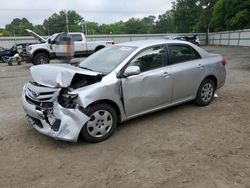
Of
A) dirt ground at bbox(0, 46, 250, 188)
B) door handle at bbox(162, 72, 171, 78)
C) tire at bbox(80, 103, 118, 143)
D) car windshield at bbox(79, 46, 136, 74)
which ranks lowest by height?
dirt ground at bbox(0, 46, 250, 188)

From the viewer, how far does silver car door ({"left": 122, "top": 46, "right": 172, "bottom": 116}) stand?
181 inches

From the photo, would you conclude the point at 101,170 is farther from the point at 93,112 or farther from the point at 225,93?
the point at 225,93

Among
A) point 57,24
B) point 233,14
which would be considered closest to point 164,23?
point 57,24

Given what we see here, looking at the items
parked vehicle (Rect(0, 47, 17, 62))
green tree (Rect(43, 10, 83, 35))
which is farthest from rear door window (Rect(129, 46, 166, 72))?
green tree (Rect(43, 10, 83, 35))

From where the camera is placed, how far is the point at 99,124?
427 centimetres

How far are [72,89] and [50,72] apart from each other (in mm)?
640

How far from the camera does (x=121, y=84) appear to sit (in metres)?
4.46

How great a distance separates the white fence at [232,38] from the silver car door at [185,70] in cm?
2737

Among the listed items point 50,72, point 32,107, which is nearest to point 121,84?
point 50,72

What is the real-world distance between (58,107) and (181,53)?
2.87 meters

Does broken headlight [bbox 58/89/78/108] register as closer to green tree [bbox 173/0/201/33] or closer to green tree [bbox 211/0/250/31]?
green tree [bbox 211/0/250/31]

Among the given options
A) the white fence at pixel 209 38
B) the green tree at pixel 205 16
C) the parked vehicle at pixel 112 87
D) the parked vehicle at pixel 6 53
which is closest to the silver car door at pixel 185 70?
the parked vehicle at pixel 112 87

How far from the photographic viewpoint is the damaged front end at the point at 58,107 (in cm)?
395

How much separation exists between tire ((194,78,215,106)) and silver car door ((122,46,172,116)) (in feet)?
3.17
